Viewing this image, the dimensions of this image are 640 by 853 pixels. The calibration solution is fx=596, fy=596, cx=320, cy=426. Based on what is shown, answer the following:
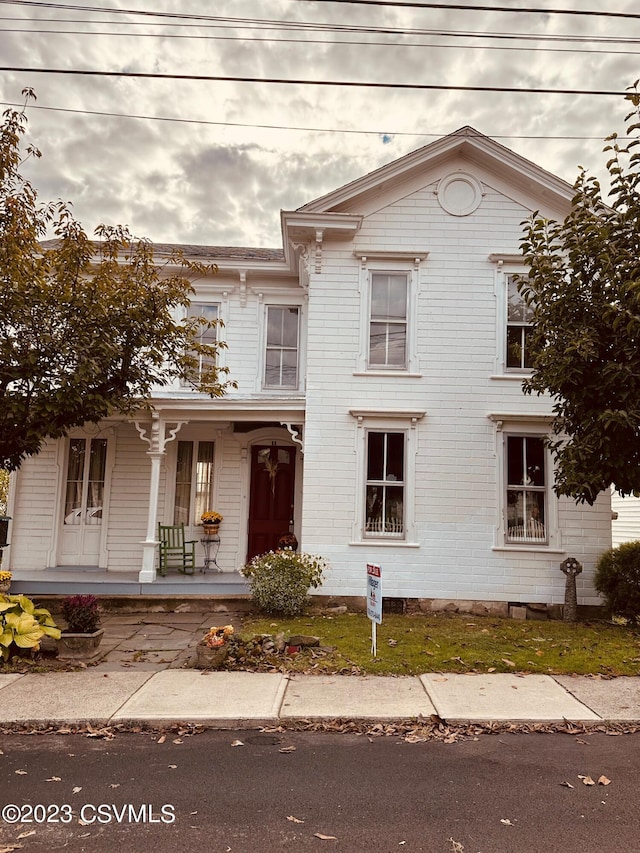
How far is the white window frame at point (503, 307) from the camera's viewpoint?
36.8 feet

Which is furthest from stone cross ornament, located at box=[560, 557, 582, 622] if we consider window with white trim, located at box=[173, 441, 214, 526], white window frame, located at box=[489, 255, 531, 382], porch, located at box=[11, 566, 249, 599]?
window with white trim, located at box=[173, 441, 214, 526]

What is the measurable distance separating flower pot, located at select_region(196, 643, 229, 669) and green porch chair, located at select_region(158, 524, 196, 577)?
490 centimetres

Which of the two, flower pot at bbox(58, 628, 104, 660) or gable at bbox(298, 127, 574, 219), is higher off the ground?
gable at bbox(298, 127, 574, 219)

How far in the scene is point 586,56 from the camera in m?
8.59

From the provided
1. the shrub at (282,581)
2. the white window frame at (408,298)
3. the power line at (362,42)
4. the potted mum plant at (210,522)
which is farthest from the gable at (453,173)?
the shrub at (282,581)

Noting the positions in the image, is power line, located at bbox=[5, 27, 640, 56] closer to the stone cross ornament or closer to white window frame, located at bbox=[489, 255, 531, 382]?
white window frame, located at bbox=[489, 255, 531, 382]

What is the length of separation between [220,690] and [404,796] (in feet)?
8.88

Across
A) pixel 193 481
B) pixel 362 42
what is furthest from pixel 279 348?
pixel 362 42

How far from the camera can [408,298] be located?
37.8 ft

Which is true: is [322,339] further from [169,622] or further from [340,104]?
[169,622]

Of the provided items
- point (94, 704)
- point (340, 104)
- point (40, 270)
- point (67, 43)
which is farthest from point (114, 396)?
point (340, 104)

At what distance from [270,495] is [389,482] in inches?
118

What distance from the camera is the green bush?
9875mm

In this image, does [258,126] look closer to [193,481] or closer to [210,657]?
[193,481]
